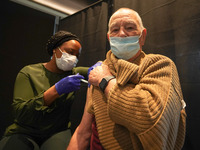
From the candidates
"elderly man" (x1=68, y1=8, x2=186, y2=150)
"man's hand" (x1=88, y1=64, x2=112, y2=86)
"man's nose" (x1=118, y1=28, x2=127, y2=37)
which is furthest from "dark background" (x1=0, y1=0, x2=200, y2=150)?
"man's hand" (x1=88, y1=64, x2=112, y2=86)

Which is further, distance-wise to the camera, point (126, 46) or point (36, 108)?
point (36, 108)

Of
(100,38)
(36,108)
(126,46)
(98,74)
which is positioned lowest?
(36,108)

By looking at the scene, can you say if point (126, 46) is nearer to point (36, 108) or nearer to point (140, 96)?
point (140, 96)

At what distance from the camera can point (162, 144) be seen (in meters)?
0.50

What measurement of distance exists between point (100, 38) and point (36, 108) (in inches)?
40.6

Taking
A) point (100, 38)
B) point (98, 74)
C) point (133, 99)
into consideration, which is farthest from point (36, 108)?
point (100, 38)

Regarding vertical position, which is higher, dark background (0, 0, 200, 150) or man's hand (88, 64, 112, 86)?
dark background (0, 0, 200, 150)

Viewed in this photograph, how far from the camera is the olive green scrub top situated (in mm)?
998

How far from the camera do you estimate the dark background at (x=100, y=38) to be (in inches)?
37.6

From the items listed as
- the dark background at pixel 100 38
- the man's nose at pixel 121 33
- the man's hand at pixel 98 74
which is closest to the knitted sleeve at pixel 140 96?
the man's hand at pixel 98 74

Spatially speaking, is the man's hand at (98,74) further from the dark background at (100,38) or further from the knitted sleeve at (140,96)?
the dark background at (100,38)

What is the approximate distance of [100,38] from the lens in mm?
1581

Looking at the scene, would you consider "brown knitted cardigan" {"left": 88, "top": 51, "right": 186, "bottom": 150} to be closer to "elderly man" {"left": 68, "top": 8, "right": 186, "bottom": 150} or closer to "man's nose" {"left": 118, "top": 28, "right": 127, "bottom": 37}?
"elderly man" {"left": 68, "top": 8, "right": 186, "bottom": 150}

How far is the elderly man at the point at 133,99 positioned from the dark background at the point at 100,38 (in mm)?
389
